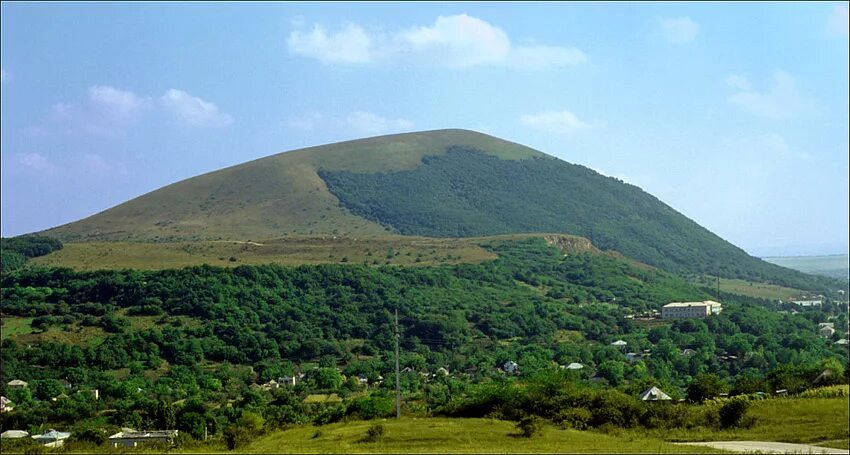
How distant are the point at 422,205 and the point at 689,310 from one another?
265 ft

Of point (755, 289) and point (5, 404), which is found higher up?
point (755, 289)

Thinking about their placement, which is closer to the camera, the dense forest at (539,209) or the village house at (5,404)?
the village house at (5,404)

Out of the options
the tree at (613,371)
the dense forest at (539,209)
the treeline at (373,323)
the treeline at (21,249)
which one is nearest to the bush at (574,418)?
the tree at (613,371)

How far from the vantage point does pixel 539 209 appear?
6481 inches

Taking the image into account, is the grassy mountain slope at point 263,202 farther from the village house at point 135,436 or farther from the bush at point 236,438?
the bush at point 236,438

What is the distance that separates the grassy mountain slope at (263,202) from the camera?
142 m

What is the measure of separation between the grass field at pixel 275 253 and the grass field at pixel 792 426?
7377cm

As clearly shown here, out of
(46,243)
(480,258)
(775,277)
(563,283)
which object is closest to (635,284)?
(563,283)

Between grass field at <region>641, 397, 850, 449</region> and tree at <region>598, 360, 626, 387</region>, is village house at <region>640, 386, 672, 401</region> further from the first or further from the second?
tree at <region>598, 360, 626, 387</region>

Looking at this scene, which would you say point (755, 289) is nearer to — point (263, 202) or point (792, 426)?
point (263, 202)

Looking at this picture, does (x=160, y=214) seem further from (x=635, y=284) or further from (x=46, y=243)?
(x=635, y=284)

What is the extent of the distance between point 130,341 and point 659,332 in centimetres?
3970

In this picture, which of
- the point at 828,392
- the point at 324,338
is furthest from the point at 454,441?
the point at 324,338

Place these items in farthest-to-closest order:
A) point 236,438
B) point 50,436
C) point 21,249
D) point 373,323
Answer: point 21,249 < point 373,323 < point 50,436 < point 236,438
